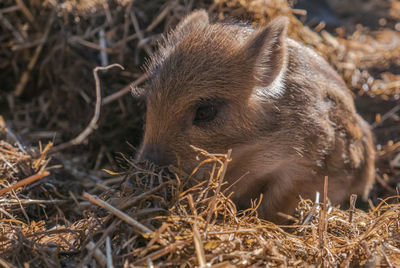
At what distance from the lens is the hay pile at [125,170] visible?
187 centimetres

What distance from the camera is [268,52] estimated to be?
102 inches

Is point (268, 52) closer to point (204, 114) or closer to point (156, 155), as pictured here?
point (204, 114)

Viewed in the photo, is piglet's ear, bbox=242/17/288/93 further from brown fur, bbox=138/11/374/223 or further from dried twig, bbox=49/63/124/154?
dried twig, bbox=49/63/124/154

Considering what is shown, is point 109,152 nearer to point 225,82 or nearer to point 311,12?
point 225,82

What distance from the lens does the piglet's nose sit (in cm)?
235

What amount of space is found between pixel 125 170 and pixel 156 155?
271mm

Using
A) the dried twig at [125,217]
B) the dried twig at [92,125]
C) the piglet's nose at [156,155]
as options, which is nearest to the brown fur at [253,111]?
the piglet's nose at [156,155]

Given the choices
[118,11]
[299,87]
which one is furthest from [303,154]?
[118,11]

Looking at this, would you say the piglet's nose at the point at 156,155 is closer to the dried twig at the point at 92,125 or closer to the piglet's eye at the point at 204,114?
the piglet's eye at the point at 204,114

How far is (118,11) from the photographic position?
429 cm

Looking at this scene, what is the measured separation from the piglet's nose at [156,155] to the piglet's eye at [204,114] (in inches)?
11.2

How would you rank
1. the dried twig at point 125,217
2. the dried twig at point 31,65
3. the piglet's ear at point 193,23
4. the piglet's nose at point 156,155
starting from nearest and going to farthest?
the dried twig at point 125,217 < the piglet's nose at point 156,155 < the piglet's ear at point 193,23 < the dried twig at point 31,65

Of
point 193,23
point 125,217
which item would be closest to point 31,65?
point 193,23

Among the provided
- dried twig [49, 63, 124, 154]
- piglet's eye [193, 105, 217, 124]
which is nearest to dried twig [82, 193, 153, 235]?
piglet's eye [193, 105, 217, 124]
